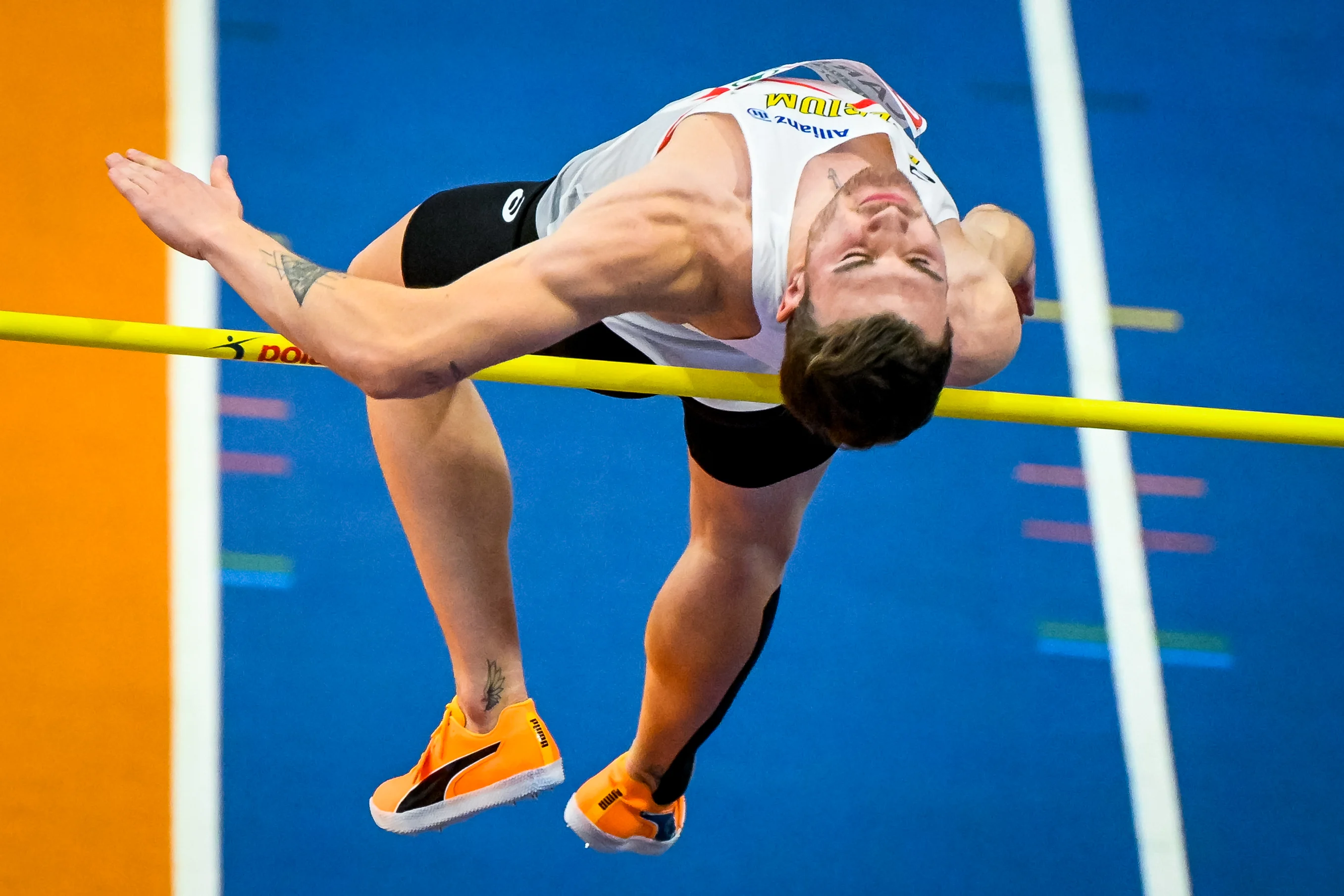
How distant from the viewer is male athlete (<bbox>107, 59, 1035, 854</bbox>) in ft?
7.14

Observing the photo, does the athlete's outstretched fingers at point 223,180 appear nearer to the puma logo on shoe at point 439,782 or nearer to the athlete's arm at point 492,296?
→ the athlete's arm at point 492,296

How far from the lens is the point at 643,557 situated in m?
3.88

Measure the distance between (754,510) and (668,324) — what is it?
404mm

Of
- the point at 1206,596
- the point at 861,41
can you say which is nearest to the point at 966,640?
the point at 1206,596

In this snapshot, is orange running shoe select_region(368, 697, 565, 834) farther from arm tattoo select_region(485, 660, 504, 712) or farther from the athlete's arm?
the athlete's arm

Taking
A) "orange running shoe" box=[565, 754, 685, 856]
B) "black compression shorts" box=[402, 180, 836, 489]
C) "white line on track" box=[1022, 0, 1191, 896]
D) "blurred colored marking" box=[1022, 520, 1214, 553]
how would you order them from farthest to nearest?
1. "blurred colored marking" box=[1022, 520, 1214, 553]
2. "white line on track" box=[1022, 0, 1191, 896]
3. "orange running shoe" box=[565, 754, 685, 856]
4. "black compression shorts" box=[402, 180, 836, 489]

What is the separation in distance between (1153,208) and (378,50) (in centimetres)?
249

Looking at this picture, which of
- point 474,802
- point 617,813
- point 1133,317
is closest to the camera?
point 474,802

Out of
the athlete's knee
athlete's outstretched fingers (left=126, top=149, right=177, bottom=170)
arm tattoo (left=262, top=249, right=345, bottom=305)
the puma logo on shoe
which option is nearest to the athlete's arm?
arm tattoo (left=262, top=249, right=345, bottom=305)

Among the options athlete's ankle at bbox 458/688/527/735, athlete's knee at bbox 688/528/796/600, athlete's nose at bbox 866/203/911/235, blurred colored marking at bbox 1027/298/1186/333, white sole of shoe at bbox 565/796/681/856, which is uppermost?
blurred colored marking at bbox 1027/298/1186/333

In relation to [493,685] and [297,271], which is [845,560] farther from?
[297,271]

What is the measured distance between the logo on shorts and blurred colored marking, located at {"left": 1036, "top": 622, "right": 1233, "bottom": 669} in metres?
1.91

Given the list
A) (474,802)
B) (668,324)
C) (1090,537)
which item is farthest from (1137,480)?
(474,802)

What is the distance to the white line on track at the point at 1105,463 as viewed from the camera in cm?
370
